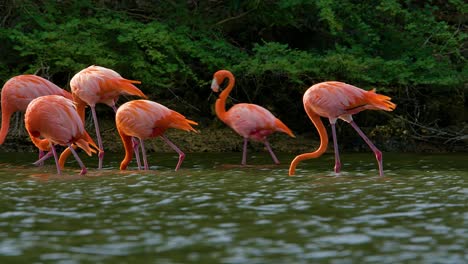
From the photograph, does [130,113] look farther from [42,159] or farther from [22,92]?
[22,92]

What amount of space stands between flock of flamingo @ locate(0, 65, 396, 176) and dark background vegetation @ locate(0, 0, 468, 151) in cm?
134

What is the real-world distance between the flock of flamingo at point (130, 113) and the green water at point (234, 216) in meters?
0.37

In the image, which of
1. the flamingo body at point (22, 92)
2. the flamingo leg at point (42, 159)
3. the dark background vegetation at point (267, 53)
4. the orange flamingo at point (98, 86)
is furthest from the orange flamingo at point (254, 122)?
the flamingo leg at point (42, 159)

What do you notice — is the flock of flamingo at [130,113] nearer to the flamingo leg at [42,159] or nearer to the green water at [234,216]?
the flamingo leg at [42,159]

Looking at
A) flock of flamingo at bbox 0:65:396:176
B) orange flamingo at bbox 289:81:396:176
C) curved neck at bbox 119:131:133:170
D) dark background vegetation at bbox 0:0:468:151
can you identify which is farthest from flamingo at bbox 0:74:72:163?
orange flamingo at bbox 289:81:396:176

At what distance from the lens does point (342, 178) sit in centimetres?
773

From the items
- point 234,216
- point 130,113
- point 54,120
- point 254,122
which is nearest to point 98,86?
point 130,113

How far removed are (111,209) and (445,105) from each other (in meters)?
7.54

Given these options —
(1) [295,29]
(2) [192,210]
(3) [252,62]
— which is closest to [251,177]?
(2) [192,210]

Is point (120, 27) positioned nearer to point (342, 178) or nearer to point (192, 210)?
point (342, 178)

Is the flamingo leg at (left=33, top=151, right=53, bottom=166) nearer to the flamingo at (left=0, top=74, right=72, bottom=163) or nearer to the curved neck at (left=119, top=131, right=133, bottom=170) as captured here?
the flamingo at (left=0, top=74, right=72, bottom=163)

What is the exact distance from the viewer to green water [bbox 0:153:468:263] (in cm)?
423

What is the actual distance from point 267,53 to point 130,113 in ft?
10.5

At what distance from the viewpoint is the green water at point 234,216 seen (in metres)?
4.23
